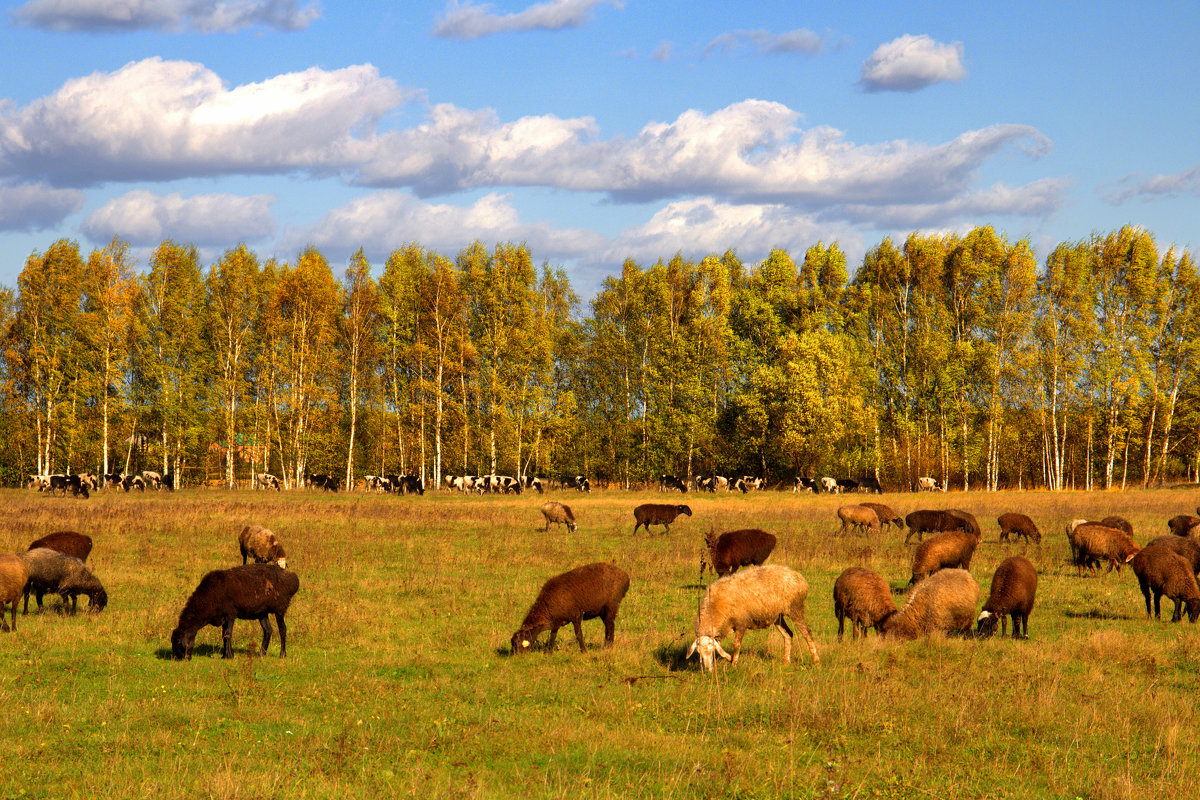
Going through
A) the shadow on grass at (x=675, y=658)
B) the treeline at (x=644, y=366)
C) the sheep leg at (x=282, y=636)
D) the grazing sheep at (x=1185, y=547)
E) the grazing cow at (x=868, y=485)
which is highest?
the treeline at (x=644, y=366)

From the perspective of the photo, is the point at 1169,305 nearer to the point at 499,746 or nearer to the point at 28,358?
the point at 499,746

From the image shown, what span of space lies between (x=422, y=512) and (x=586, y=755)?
95.1 feet

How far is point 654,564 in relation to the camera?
22.8 meters

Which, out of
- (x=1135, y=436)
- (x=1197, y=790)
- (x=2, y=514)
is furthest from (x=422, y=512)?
(x=1135, y=436)

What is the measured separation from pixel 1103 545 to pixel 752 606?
13.1 metres

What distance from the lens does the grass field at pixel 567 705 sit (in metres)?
7.88

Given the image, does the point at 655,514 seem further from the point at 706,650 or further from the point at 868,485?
the point at 868,485

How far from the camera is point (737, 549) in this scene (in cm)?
2098

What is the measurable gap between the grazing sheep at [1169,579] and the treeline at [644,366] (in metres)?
40.6

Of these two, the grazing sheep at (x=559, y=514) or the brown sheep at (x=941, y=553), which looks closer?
the brown sheep at (x=941, y=553)

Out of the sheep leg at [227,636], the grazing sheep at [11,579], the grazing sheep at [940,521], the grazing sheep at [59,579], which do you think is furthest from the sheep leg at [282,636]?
the grazing sheep at [940,521]

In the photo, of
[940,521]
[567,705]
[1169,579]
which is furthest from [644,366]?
[567,705]

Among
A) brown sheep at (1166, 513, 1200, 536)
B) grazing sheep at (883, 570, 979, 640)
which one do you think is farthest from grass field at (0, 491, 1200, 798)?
brown sheep at (1166, 513, 1200, 536)

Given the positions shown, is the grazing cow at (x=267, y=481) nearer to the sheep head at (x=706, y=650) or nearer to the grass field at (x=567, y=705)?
the grass field at (x=567, y=705)
